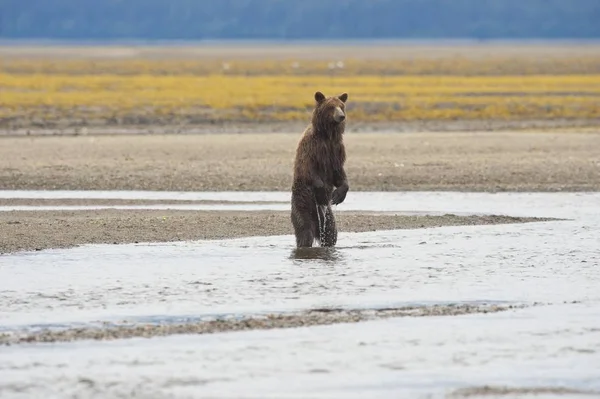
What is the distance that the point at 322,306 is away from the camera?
34.4 feet

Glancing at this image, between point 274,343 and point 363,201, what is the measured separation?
10006 mm

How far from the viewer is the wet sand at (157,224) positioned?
1452cm

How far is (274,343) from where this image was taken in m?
9.16

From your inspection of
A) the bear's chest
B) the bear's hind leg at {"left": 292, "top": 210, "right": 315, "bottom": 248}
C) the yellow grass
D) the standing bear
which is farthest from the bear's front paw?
the yellow grass

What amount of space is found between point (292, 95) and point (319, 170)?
37962 millimetres

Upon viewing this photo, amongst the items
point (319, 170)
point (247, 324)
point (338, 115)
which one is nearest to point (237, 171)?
point (319, 170)

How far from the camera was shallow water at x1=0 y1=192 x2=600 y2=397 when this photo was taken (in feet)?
26.8

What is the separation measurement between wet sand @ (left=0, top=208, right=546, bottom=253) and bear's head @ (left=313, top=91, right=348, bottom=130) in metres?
2.35

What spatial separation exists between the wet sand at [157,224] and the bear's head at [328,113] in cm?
235

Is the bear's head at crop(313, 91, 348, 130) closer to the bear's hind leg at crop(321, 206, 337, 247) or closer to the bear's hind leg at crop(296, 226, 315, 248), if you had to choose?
the bear's hind leg at crop(321, 206, 337, 247)

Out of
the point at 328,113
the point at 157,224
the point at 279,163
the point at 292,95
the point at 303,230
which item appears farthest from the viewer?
the point at 292,95

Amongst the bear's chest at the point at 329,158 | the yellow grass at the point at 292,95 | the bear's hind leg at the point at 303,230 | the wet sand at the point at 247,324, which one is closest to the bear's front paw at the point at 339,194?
the bear's chest at the point at 329,158

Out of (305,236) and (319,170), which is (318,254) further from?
(319,170)

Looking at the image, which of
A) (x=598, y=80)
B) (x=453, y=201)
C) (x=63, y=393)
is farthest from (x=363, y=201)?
(x=598, y=80)
